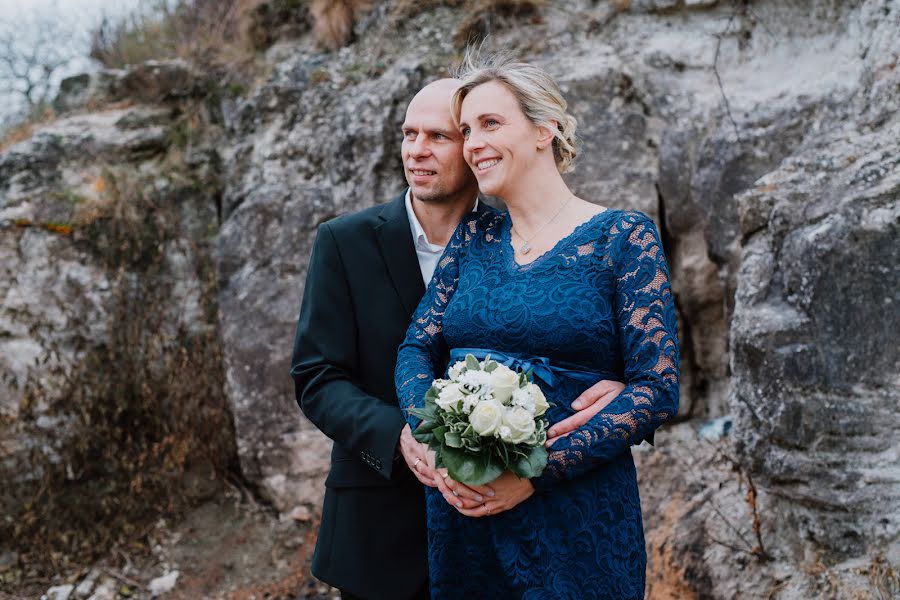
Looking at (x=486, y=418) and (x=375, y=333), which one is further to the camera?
(x=375, y=333)

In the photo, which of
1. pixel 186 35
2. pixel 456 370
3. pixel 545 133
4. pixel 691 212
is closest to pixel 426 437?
pixel 456 370

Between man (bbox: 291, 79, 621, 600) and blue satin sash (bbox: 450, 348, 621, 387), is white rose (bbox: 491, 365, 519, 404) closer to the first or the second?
blue satin sash (bbox: 450, 348, 621, 387)

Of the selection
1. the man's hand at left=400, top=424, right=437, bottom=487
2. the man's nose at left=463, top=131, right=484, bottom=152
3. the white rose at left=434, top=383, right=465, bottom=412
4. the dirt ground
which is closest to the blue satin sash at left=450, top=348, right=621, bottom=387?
the white rose at left=434, top=383, right=465, bottom=412

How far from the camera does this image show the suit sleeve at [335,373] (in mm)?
2467

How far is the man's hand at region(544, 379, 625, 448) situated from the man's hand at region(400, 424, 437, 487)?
15.1 inches

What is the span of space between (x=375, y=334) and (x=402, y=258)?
0.28 meters

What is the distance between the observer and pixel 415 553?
2680 mm

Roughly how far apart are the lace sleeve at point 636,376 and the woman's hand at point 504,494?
0.04m

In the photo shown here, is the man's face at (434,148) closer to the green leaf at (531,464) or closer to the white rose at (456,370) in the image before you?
the white rose at (456,370)

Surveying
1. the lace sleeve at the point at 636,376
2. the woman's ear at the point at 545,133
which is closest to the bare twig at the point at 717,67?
the woman's ear at the point at 545,133

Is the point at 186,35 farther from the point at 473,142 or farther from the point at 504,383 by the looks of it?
the point at 504,383

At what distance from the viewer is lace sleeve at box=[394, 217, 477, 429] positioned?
7.70 feet

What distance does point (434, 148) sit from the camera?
2.60m

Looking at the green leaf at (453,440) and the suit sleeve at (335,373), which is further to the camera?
the suit sleeve at (335,373)
